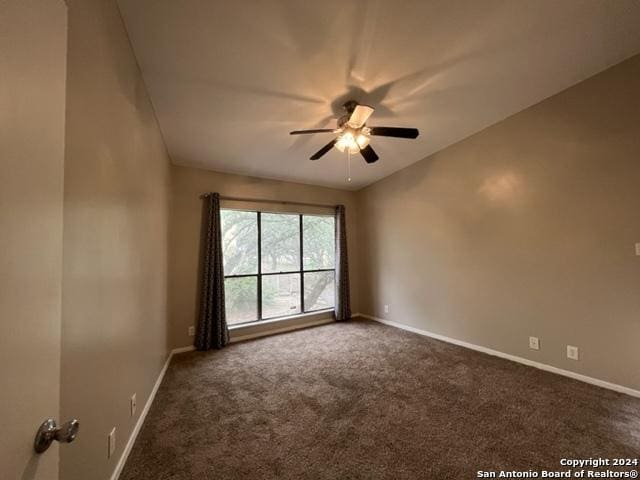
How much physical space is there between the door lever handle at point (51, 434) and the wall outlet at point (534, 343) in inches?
150

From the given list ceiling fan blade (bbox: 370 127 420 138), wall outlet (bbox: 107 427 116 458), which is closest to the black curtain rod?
ceiling fan blade (bbox: 370 127 420 138)

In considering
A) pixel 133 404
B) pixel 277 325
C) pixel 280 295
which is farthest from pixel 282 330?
pixel 133 404

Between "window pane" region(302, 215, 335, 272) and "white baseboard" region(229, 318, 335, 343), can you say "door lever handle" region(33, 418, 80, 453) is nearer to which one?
"white baseboard" region(229, 318, 335, 343)

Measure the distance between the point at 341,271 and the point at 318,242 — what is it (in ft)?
2.21

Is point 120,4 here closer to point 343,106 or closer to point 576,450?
point 343,106

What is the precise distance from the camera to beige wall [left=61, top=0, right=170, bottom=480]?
42.4 inches

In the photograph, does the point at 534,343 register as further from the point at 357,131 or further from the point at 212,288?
the point at 212,288

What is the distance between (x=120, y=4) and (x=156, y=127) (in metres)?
1.20

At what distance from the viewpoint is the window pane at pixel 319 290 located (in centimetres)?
480

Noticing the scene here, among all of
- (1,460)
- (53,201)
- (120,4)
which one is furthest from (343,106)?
(1,460)

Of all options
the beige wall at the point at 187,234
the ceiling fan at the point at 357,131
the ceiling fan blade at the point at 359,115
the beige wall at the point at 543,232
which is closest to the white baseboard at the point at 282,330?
the beige wall at the point at 187,234

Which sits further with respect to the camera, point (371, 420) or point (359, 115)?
point (359, 115)

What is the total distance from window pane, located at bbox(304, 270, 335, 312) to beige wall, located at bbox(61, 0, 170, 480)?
285 cm

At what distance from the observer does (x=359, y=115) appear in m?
2.35
